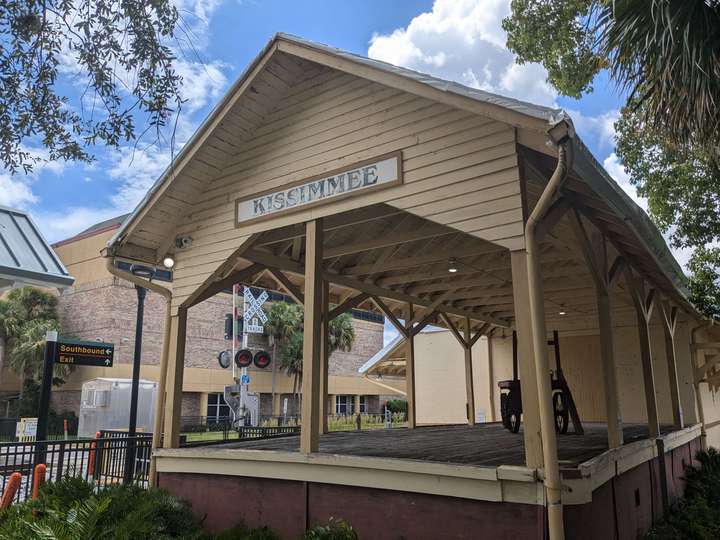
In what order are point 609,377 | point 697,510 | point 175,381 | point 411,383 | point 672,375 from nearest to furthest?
point 609,377 < point 175,381 < point 697,510 < point 672,375 < point 411,383

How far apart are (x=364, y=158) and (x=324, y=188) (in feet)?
1.93

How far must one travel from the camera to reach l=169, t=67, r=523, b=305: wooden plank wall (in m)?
5.22

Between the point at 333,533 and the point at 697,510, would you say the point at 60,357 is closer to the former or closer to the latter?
the point at 333,533

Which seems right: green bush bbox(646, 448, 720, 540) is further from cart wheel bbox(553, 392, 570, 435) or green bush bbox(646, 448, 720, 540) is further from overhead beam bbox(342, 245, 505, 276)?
overhead beam bbox(342, 245, 505, 276)

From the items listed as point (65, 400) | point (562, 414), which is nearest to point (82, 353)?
point (562, 414)

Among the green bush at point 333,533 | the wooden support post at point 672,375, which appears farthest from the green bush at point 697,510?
the green bush at point 333,533

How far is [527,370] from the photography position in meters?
4.66

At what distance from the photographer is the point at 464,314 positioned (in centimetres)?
1322

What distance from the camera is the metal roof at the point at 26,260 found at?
6934 millimetres

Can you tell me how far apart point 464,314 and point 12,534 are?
10.2 meters

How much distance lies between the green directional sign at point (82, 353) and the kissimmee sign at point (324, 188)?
202 inches

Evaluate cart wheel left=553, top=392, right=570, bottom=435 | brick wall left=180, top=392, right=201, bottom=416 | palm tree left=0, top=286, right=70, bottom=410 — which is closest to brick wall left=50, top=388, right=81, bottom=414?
palm tree left=0, top=286, right=70, bottom=410

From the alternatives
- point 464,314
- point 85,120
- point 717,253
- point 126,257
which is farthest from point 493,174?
point 717,253

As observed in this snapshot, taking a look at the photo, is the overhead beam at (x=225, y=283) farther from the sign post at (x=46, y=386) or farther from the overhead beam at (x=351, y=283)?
the sign post at (x=46, y=386)
